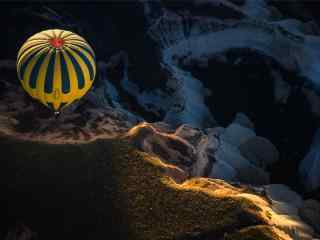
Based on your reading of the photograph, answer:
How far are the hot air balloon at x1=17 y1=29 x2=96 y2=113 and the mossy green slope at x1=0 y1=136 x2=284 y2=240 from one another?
3189 millimetres

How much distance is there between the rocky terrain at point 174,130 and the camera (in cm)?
2294

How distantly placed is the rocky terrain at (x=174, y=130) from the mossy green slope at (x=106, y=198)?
0.06 meters

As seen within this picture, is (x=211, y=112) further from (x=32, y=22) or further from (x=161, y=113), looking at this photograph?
(x=32, y=22)

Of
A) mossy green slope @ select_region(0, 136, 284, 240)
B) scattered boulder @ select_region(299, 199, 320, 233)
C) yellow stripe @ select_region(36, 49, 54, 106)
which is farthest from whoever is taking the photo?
scattered boulder @ select_region(299, 199, 320, 233)

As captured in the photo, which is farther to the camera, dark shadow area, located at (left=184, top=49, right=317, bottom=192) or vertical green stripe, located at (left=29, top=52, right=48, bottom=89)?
dark shadow area, located at (left=184, top=49, right=317, bottom=192)

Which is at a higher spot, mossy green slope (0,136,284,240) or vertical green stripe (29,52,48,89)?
vertical green stripe (29,52,48,89)

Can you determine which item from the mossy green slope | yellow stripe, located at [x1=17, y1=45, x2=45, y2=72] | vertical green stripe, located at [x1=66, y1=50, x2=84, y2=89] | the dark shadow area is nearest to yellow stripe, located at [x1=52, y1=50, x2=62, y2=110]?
vertical green stripe, located at [x1=66, y1=50, x2=84, y2=89]

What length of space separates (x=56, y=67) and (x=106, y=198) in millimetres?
7888

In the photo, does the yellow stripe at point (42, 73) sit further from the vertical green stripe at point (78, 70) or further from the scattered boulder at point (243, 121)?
the scattered boulder at point (243, 121)

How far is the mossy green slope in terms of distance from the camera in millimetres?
22281

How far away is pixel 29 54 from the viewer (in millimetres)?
25609

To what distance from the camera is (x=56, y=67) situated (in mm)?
25078

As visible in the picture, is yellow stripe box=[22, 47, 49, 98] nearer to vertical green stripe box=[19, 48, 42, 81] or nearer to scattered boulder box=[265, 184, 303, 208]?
vertical green stripe box=[19, 48, 42, 81]

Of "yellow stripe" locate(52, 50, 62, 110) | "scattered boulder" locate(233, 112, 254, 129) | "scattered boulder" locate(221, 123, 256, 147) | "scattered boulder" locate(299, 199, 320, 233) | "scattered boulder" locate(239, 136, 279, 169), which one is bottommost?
"scattered boulder" locate(299, 199, 320, 233)
